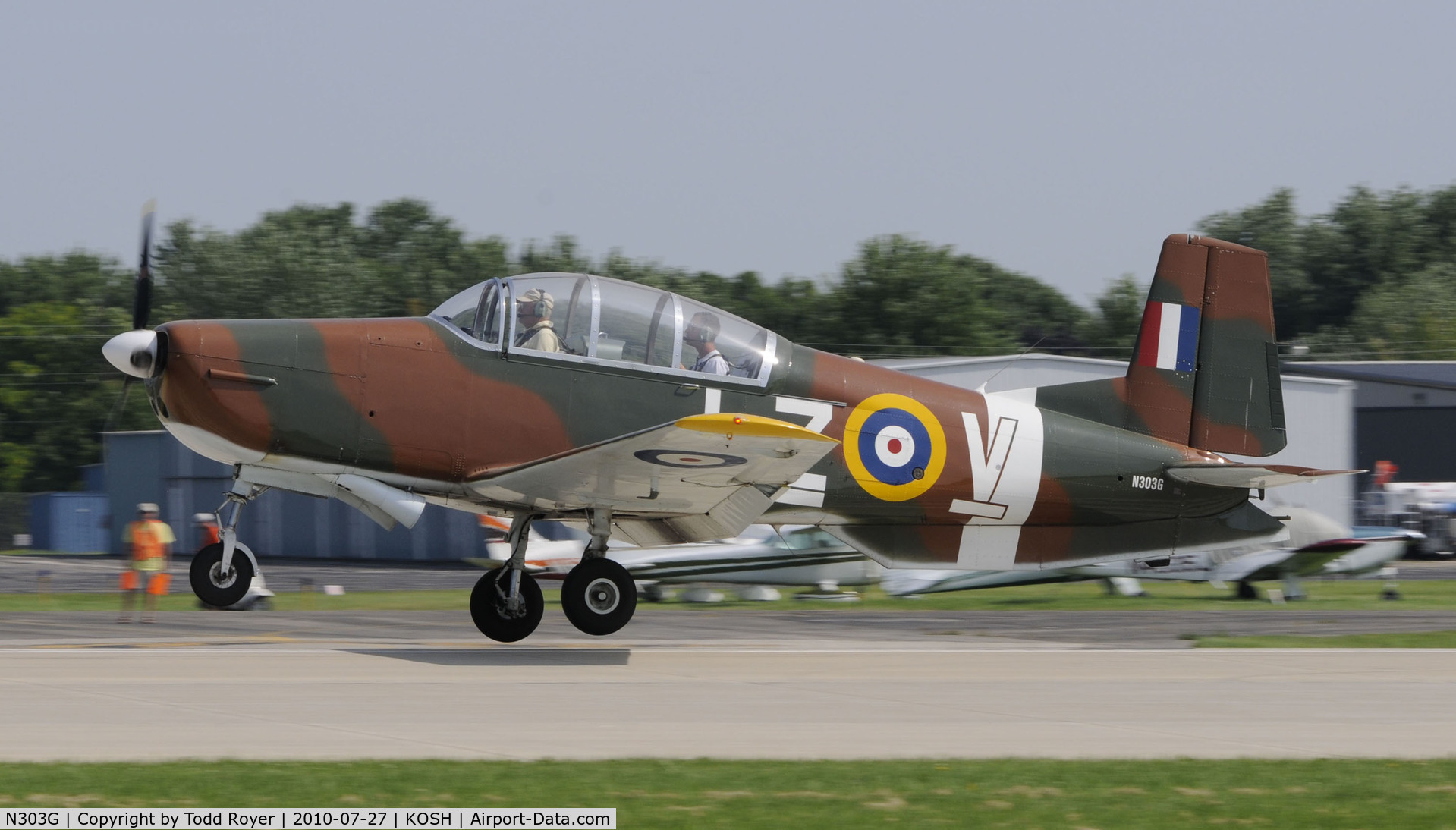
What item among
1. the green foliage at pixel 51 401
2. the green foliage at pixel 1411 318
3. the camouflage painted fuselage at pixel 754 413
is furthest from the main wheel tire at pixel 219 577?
the green foliage at pixel 1411 318

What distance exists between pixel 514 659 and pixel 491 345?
2.47 m

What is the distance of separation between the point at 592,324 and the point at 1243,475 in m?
5.48

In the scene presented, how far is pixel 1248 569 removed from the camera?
20.4 meters

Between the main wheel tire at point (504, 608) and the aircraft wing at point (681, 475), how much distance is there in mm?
680

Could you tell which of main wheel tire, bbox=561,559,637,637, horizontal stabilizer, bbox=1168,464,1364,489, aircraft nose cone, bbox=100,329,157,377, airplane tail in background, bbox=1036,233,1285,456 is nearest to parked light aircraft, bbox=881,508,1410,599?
airplane tail in background, bbox=1036,233,1285,456

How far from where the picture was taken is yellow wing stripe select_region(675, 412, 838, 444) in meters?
9.40

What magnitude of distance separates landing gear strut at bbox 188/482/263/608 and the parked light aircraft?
449 inches

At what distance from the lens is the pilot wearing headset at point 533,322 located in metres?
10.8

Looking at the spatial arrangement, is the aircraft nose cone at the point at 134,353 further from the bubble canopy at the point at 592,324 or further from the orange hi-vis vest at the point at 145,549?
the orange hi-vis vest at the point at 145,549

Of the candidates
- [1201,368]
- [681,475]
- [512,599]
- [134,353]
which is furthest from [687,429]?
[1201,368]

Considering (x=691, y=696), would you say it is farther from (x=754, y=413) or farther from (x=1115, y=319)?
(x=1115, y=319)

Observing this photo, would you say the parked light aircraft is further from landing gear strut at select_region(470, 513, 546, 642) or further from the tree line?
the tree line

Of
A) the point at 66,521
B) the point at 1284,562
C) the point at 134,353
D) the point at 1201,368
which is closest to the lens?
the point at 134,353

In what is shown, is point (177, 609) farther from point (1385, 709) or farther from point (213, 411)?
point (1385, 709)
